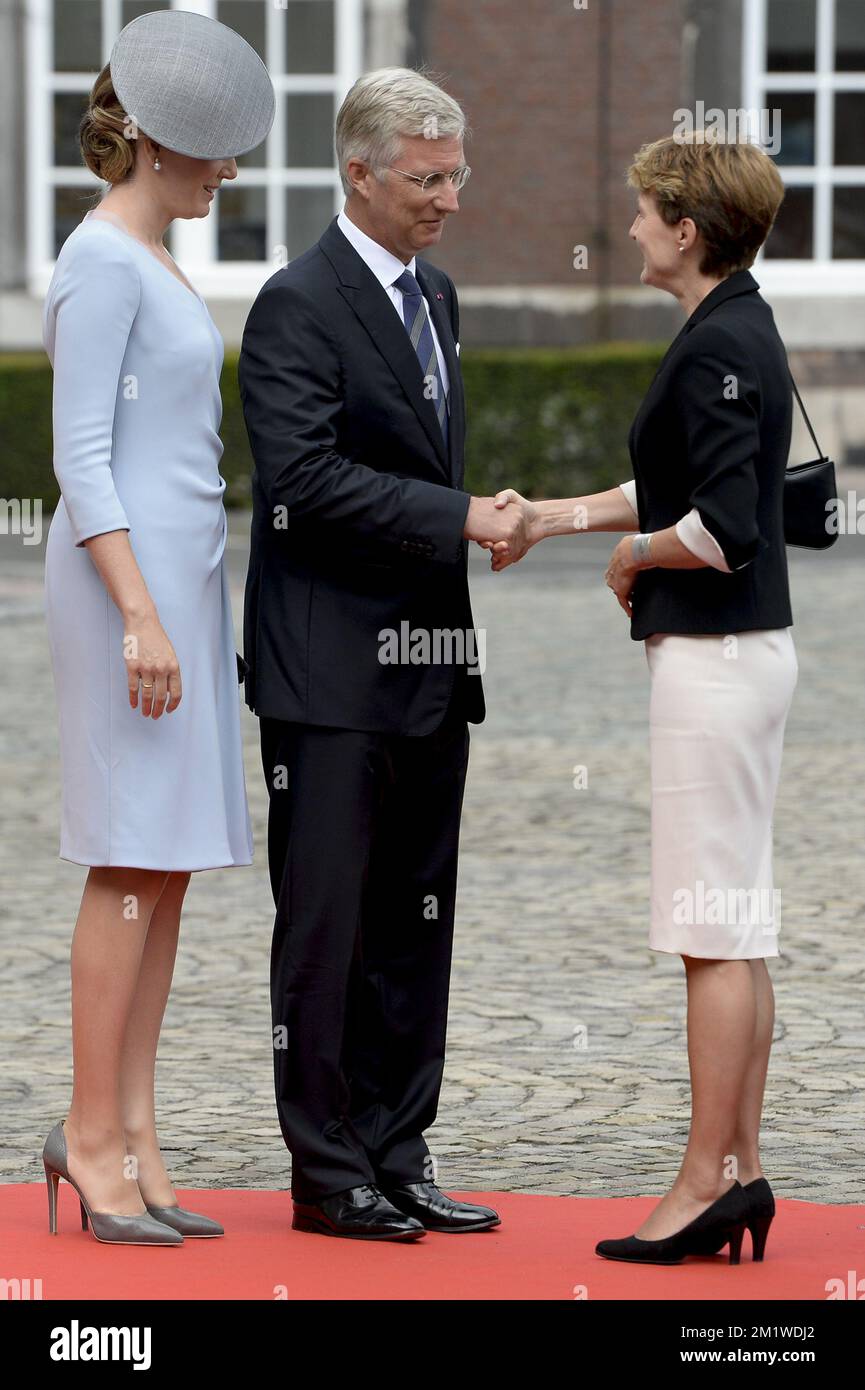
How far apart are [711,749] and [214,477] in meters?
0.95

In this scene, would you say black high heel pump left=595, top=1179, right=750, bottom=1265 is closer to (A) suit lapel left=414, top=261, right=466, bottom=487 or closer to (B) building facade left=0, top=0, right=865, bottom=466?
(A) suit lapel left=414, top=261, right=466, bottom=487

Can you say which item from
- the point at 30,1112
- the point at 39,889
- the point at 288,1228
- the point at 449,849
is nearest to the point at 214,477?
the point at 449,849

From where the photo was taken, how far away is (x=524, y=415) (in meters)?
18.4

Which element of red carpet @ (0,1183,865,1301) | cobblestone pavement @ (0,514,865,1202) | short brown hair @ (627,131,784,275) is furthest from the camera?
cobblestone pavement @ (0,514,865,1202)

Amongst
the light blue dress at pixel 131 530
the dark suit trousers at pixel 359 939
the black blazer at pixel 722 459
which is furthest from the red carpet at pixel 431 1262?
the black blazer at pixel 722 459

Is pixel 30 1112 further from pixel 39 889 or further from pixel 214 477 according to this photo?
pixel 39 889

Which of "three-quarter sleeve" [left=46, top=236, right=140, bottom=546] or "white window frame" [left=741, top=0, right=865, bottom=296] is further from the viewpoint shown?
"white window frame" [left=741, top=0, right=865, bottom=296]

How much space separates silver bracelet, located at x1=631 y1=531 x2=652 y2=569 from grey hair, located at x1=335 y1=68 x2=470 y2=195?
73cm

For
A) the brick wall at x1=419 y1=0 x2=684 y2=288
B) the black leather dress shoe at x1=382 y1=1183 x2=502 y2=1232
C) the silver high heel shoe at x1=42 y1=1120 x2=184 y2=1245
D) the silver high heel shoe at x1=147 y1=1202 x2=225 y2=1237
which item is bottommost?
the black leather dress shoe at x1=382 y1=1183 x2=502 y2=1232

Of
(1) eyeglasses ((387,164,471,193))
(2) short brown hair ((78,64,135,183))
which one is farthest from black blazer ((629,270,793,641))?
(2) short brown hair ((78,64,135,183))

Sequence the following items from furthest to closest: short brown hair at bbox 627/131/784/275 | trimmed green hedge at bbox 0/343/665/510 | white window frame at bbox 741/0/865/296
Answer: white window frame at bbox 741/0/865/296, trimmed green hedge at bbox 0/343/665/510, short brown hair at bbox 627/131/784/275

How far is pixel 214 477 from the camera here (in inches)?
157

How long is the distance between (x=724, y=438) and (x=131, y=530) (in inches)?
38.4

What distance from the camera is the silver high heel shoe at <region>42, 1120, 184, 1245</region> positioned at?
12.7ft
